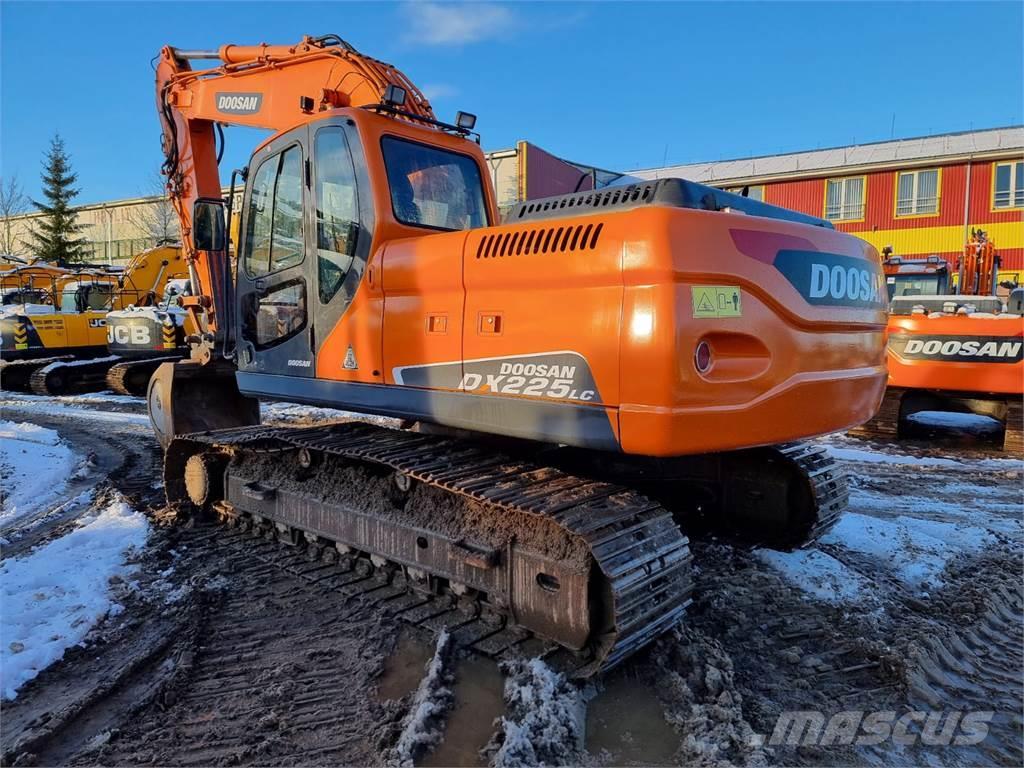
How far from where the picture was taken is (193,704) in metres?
2.90

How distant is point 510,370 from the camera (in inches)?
122

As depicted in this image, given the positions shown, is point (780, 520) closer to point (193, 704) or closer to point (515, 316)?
point (515, 316)

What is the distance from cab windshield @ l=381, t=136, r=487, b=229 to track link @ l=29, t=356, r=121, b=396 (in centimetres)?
1229

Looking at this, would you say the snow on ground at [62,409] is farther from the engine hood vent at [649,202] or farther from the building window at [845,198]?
the building window at [845,198]

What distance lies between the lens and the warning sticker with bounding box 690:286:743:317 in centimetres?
263

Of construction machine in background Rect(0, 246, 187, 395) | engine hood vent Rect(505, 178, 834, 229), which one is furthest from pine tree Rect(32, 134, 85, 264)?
engine hood vent Rect(505, 178, 834, 229)

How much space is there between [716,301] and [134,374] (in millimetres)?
12957

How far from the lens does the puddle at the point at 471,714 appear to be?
2.52 meters

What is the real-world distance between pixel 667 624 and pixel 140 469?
603cm

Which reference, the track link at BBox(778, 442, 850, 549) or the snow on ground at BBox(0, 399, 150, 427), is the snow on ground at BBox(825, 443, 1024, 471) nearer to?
the track link at BBox(778, 442, 850, 549)

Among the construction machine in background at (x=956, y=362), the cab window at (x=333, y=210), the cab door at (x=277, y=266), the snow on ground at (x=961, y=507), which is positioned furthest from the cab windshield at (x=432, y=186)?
the construction machine in background at (x=956, y=362)

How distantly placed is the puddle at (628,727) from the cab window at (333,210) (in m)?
2.51

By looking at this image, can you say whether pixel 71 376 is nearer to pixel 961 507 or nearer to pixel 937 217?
pixel 961 507

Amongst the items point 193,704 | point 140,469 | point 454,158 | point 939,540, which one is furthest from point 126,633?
point 939,540
